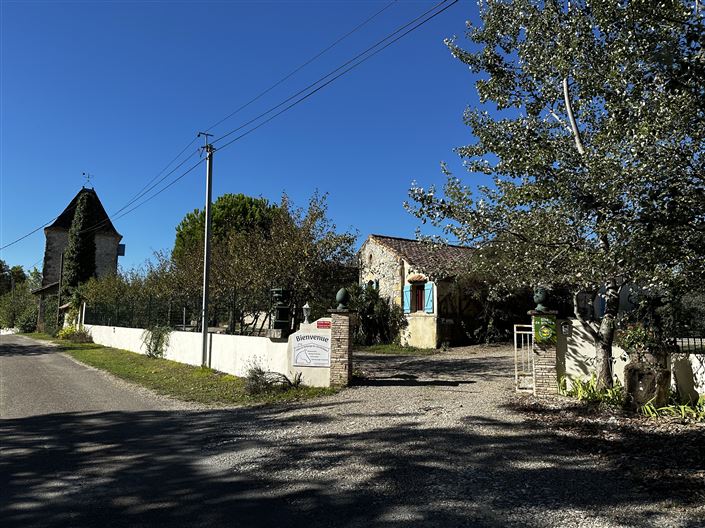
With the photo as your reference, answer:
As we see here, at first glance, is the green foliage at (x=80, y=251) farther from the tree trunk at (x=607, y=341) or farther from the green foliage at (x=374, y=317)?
the tree trunk at (x=607, y=341)

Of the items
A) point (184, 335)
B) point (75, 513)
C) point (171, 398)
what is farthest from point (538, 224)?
point (184, 335)

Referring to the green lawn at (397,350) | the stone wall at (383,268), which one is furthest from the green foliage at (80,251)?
the green lawn at (397,350)

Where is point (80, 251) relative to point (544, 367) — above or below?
above

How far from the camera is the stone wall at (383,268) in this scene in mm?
24266

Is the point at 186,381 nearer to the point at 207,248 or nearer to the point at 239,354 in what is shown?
the point at 239,354

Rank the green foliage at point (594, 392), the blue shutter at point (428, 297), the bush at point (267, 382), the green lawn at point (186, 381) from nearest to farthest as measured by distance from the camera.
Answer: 1. the green foliage at point (594, 392)
2. the green lawn at point (186, 381)
3. the bush at point (267, 382)
4. the blue shutter at point (428, 297)

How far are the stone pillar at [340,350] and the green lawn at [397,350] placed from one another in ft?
30.7

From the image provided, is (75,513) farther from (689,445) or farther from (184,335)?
(184,335)

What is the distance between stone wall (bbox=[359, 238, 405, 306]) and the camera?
955 inches

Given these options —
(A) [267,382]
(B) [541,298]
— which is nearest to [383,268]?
(A) [267,382]

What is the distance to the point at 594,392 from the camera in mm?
8734

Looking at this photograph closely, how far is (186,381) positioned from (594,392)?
9572 millimetres

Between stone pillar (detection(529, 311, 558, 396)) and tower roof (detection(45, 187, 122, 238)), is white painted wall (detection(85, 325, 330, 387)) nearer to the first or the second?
stone pillar (detection(529, 311, 558, 396))

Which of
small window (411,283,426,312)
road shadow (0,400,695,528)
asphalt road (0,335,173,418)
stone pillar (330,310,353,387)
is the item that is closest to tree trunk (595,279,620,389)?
road shadow (0,400,695,528)
